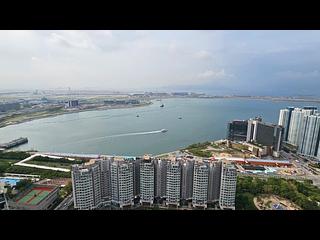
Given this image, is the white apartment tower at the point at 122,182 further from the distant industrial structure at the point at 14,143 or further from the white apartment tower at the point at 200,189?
the distant industrial structure at the point at 14,143

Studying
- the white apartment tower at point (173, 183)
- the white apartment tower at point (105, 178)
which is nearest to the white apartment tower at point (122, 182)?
the white apartment tower at point (105, 178)

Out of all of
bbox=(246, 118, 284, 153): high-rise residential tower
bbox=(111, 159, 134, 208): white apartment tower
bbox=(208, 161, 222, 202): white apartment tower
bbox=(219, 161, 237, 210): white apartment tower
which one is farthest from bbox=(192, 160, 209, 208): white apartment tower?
bbox=(246, 118, 284, 153): high-rise residential tower

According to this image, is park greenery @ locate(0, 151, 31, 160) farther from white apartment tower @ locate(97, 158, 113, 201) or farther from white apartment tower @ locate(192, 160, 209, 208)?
white apartment tower @ locate(192, 160, 209, 208)

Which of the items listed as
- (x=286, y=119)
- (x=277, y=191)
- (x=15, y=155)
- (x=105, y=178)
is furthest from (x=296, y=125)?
(x=15, y=155)

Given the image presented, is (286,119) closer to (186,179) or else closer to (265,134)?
(265,134)
